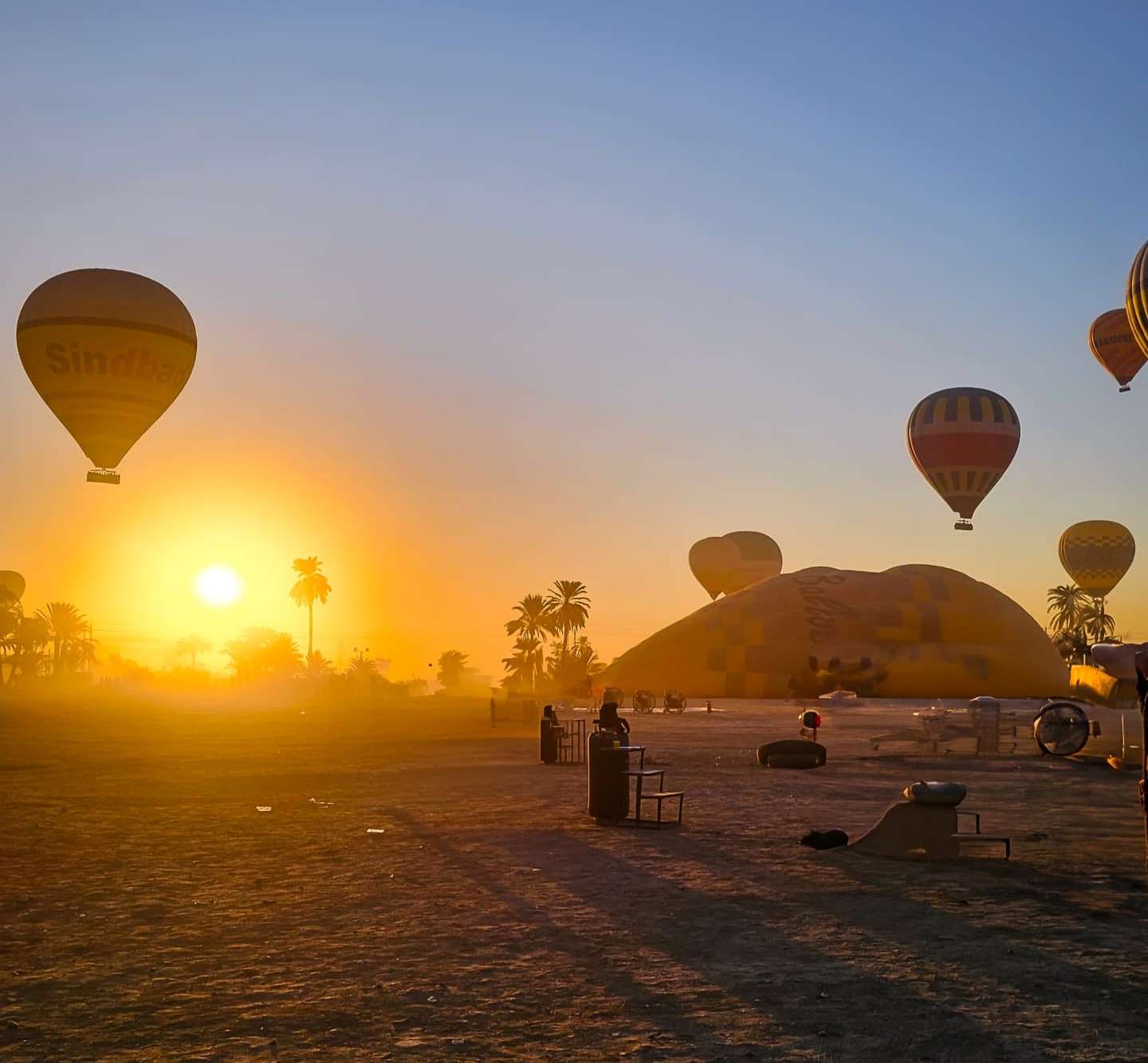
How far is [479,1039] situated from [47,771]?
24417mm

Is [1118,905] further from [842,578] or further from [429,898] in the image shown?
[842,578]

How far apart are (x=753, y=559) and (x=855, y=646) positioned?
4250 centimetres

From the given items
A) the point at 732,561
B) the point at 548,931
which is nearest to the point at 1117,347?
the point at 732,561

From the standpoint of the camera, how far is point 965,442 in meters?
76.8

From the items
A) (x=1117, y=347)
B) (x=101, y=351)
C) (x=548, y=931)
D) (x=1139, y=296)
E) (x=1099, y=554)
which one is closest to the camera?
(x=548, y=931)

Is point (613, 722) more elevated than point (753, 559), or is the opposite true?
point (753, 559)

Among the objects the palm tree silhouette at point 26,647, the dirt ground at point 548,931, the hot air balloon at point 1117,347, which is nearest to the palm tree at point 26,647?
the palm tree silhouette at point 26,647

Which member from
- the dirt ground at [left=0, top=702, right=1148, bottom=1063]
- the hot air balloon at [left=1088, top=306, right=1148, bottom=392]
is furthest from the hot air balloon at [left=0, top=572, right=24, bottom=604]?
the dirt ground at [left=0, top=702, right=1148, bottom=1063]

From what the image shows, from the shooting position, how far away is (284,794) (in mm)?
23500

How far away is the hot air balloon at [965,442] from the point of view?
76938mm

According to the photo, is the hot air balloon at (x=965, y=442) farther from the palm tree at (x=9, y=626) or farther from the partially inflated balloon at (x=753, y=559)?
the palm tree at (x=9, y=626)

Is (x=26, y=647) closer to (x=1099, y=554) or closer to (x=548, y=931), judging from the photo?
(x=1099, y=554)

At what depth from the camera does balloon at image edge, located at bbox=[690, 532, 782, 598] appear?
416ft

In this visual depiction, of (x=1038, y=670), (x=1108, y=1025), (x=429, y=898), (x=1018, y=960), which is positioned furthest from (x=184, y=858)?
(x=1038, y=670)
